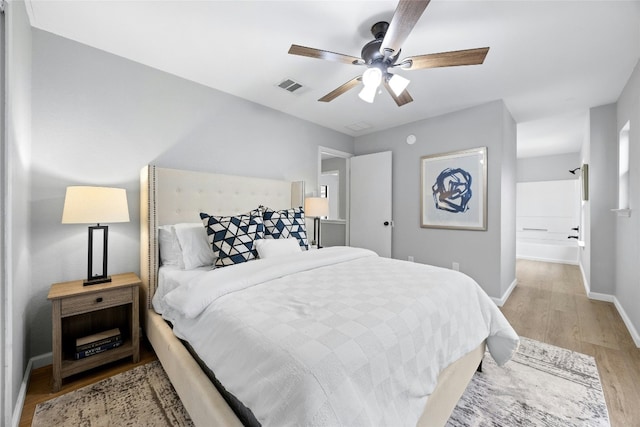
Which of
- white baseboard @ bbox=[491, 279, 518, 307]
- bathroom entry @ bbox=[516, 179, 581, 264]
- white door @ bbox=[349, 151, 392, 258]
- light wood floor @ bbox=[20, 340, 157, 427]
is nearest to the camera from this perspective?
light wood floor @ bbox=[20, 340, 157, 427]

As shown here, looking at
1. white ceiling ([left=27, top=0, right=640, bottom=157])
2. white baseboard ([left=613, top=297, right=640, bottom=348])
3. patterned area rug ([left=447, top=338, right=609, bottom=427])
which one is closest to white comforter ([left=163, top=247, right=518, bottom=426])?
patterned area rug ([left=447, top=338, right=609, bottom=427])

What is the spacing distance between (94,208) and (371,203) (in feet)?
11.5

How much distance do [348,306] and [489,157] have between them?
3.01 meters

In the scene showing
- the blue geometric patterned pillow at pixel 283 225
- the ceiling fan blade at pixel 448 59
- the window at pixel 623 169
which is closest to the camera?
the ceiling fan blade at pixel 448 59

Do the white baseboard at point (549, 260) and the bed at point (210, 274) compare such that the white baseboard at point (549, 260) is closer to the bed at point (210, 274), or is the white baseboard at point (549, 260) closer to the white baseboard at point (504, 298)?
the white baseboard at point (504, 298)

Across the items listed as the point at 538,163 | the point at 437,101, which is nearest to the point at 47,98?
the point at 437,101

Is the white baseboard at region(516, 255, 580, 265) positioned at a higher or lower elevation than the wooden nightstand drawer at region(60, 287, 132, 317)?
lower

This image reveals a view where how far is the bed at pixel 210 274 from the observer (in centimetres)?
121

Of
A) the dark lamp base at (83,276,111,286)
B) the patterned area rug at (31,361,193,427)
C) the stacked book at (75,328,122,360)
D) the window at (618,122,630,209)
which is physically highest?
the window at (618,122,630,209)

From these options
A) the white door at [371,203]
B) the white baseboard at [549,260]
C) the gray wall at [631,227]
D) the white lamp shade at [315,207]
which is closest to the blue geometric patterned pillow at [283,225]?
the white lamp shade at [315,207]

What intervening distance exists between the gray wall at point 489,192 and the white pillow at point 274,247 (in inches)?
88.5

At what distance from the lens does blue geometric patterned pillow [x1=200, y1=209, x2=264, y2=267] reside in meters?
2.06

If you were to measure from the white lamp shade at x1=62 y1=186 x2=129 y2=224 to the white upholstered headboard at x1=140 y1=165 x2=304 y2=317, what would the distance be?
0.79 ft

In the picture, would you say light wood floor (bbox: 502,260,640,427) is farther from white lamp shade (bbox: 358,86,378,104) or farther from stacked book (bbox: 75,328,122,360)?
stacked book (bbox: 75,328,122,360)
